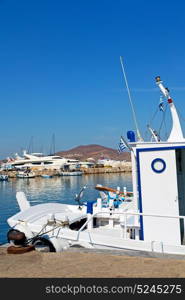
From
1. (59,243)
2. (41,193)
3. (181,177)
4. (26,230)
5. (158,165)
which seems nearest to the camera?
(158,165)

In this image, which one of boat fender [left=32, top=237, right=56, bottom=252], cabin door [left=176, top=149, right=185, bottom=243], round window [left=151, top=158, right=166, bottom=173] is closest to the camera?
round window [left=151, top=158, right=166, bottom=173]

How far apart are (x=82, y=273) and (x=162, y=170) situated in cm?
317

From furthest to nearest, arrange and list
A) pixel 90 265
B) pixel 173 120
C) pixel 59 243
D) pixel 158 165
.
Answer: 1. pixel 173 120
2. pixel 59 243
3. pixel 158 165
4. pixel 90 265

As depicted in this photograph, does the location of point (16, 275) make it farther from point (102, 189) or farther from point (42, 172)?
point (42, 172)

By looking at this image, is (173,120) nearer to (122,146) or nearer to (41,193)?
(122,146)

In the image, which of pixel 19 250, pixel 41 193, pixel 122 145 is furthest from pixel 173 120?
pixel 41 193

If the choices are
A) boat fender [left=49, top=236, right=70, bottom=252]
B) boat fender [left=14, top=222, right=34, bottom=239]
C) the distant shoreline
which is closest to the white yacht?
the distant shoreline

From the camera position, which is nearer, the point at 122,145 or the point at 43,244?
the point at 43,244

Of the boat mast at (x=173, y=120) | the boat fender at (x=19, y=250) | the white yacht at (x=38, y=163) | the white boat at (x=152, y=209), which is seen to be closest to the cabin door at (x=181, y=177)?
the white boat at (x=152, y=209)

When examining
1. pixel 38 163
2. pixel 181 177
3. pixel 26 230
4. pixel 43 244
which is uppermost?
pixel 38 163

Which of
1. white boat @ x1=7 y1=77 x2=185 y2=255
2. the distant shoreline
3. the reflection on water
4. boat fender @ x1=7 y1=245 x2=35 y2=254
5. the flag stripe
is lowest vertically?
the reflection on water

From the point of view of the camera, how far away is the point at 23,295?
4195 millimetres

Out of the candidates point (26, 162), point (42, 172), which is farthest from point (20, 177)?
point (26, 162)

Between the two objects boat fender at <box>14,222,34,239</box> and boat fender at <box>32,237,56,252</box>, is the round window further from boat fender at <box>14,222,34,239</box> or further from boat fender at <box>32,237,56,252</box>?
boat fender at <box>14,222,34,239</box>
